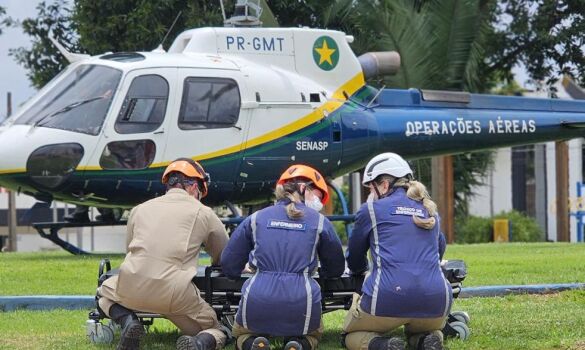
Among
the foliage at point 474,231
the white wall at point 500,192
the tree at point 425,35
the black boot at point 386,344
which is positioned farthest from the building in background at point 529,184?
the black boot at point 386,344

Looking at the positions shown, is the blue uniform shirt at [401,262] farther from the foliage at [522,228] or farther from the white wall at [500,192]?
the white wall at [500,192]

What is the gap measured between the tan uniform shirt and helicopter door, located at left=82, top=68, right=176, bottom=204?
233 inches

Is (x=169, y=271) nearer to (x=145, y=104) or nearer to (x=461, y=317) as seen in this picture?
(x=461, y=317)

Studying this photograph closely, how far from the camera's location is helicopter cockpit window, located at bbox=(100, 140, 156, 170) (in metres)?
13.3

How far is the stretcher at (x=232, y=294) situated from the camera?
742 centimetres

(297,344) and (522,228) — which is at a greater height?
(297,344)

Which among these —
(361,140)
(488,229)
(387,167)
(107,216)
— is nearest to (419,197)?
(387,167)

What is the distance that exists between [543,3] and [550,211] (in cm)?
1153

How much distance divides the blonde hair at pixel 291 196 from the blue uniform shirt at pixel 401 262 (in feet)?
1.41

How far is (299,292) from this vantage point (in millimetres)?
6848

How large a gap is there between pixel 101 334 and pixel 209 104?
652 cm


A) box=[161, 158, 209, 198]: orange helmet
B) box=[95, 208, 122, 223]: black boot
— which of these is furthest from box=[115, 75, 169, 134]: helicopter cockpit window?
box=[161, 158, 209, 198]: orange helmet

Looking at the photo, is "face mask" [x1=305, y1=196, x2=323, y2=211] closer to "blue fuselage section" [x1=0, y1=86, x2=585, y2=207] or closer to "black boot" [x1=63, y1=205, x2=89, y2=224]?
"blue fuselage section" [x1=0, y1=86, x2=585, y2=207]

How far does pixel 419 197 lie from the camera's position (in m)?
7.06
